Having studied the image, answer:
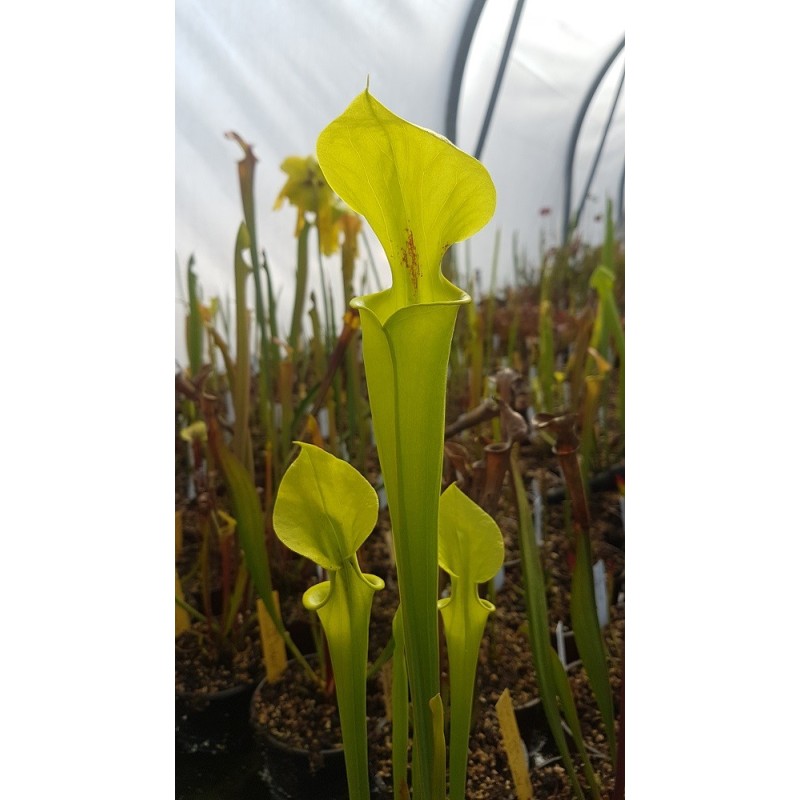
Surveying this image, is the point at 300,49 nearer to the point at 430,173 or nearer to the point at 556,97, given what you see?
the point at 556,97

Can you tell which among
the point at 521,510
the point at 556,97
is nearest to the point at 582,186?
the point at 556,97

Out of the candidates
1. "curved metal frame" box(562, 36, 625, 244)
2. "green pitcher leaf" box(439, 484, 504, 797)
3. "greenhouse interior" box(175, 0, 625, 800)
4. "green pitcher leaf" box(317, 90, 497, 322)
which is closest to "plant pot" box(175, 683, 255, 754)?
"greenhouse interior" box(175, 0, 625, 800)

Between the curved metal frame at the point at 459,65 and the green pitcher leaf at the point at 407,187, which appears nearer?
the green pitcher leaf at the point at 407,187

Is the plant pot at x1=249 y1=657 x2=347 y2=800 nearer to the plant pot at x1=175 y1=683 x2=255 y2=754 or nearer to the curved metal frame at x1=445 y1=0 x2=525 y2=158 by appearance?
the plant pot at x1=175 y1=683 x2=255 y2=754

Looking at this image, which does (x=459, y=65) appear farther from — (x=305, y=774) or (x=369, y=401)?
(x=305, y=774)

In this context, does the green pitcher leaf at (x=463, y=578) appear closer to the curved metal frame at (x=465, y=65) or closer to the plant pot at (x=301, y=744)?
the plant pot at (x=301, y=744)

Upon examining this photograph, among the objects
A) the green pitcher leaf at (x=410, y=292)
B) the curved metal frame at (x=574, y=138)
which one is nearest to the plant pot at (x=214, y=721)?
the green pitcher leaf at (x=410, y=292)

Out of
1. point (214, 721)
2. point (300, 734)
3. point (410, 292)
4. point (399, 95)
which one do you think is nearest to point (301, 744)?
point (300, 734)
